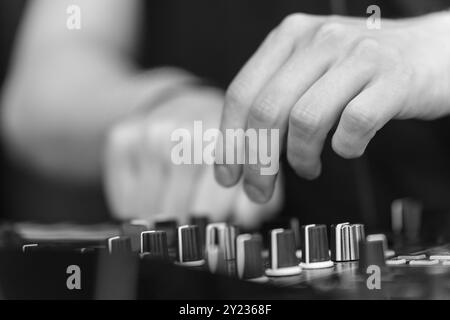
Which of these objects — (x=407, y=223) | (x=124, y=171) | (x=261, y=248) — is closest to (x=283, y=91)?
(x=261, y=248)

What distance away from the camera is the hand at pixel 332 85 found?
48 centimetres

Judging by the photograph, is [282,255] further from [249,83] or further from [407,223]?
[407,223]

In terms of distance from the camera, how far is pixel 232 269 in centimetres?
45

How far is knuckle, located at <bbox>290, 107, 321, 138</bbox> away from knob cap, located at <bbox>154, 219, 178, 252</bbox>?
5.6 inches

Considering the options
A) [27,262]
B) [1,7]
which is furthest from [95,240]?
[1,7]

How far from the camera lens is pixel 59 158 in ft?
3.43

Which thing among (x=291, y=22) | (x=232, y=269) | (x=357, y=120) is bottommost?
(x=232, y=269)

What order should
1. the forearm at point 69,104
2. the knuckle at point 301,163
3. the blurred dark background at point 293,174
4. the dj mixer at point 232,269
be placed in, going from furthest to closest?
the forearm at point 69,104 < the blurred dark background at point 293,174 < the knuckle at point 301,163 < the dj mixer at point 232,269

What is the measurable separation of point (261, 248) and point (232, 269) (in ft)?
0.09

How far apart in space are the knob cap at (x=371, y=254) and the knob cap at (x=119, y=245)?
0.17 metres

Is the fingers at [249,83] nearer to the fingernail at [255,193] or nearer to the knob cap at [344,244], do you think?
the fingernail at [255,193]

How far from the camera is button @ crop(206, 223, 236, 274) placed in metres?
0.48

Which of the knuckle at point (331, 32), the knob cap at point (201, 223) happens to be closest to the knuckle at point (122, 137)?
the knob cap at point (201, 223)
